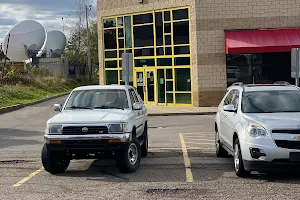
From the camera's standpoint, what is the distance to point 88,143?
8.69 metres

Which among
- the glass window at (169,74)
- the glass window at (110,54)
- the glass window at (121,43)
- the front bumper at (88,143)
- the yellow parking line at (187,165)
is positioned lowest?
the yellow parking line at (187,165)

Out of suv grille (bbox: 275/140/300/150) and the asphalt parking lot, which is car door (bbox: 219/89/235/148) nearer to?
the asphalt parking lot

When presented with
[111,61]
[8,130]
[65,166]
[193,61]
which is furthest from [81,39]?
[65,166]

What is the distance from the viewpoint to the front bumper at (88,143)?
867cm

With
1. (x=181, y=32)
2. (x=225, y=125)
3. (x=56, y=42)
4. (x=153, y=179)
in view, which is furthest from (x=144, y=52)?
(x=56, y=42)

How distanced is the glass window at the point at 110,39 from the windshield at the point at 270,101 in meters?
21.4

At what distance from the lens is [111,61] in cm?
3050

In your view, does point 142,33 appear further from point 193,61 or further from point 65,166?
point 65,166

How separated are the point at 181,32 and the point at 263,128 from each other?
64.8ft

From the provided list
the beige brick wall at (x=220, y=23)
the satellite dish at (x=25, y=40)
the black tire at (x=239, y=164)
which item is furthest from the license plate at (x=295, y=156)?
the satellite dish at (x=25, y=40)

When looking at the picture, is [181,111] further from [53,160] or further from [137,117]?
[53,160]

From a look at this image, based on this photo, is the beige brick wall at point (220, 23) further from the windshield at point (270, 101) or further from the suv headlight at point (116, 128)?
the suv headlight at point (116, 128)

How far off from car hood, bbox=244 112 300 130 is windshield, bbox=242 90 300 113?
13.9 inches

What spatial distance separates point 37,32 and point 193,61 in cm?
3693
